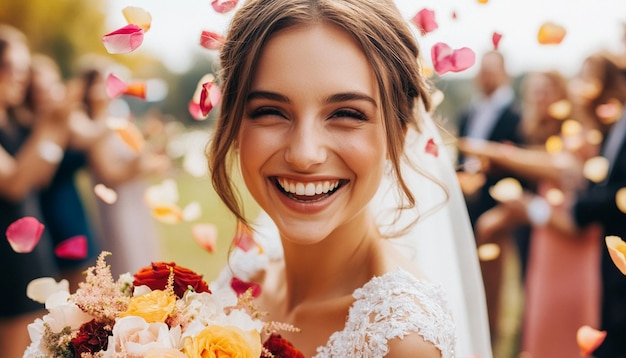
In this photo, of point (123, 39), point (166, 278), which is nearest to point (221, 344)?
point (166, 278)

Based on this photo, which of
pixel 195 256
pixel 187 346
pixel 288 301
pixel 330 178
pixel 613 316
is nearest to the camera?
pixel 187 346

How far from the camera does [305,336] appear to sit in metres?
1.96

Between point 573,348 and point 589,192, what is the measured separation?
146cm

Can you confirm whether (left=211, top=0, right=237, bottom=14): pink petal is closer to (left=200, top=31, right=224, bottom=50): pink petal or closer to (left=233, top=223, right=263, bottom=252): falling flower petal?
(left=200, top=31, right=224, bottom=50): pink petal

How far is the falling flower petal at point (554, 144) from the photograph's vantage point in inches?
203

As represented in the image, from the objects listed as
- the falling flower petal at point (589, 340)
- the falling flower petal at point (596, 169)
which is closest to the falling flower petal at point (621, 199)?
the falling flower petal at point (596, 169)

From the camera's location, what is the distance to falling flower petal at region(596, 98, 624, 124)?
4.50 m

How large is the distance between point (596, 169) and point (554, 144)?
1079 millimetres

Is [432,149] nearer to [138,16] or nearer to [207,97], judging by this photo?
[207,97]

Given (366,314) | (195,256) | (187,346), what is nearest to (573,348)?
(366,314)

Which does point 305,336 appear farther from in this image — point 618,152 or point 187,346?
point 618,152

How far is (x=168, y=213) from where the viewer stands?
2490mm

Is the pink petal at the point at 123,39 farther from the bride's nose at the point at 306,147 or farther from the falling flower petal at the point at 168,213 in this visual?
the falling flower petal at the point at 168,213

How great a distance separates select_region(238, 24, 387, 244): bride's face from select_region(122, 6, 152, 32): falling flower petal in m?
0.51
